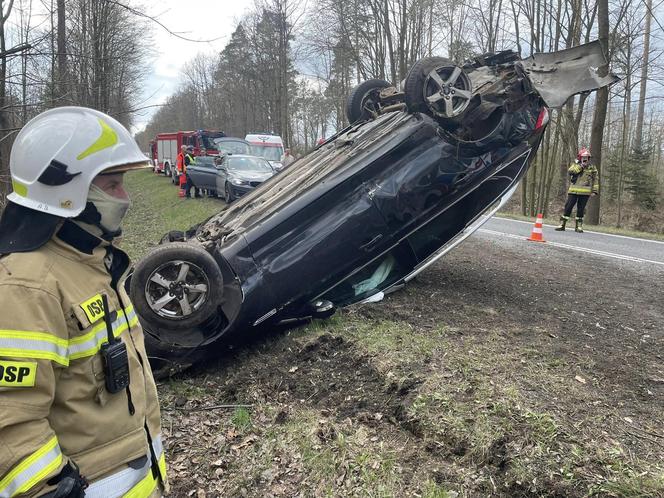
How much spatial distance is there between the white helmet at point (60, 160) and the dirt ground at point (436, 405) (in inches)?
78.7

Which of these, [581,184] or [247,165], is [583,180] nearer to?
[581,184]

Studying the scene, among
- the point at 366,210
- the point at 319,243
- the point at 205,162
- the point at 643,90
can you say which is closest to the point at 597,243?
the point at 366,210

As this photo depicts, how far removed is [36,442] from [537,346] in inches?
134

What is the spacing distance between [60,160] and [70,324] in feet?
1.47

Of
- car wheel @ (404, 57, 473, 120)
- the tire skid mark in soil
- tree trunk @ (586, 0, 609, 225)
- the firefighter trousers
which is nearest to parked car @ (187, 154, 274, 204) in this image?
the firefighter trousers

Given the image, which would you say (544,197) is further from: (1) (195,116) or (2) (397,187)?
(1) (195,116)

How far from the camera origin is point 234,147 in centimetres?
1791

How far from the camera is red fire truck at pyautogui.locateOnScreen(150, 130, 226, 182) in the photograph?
22.3 meters

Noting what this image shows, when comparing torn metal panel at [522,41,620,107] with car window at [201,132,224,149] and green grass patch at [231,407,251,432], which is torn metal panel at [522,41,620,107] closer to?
green grass patch at [231,407,251,432]

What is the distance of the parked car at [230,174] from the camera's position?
12383 millimetres

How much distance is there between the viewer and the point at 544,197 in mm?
20781

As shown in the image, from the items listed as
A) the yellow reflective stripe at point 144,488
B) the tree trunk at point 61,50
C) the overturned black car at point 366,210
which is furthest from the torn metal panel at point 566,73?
the tree trunk at point 61,50

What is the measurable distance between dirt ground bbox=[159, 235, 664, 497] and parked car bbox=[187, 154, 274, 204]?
26.0ft

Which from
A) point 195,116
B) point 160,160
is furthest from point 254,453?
point 195,116
